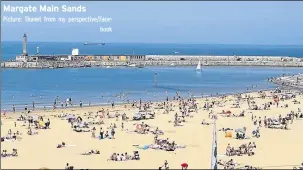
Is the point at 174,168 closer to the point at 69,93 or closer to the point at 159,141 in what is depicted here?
the point at 159,141

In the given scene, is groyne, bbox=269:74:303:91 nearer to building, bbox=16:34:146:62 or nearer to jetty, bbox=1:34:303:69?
jetty, bbox=1:34:303:69

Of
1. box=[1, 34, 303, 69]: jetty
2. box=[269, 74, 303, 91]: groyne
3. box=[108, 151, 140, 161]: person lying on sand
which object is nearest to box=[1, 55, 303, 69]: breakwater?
box=[1, 34, 303, 69]: jetty

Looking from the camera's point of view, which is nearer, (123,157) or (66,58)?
(123,157)

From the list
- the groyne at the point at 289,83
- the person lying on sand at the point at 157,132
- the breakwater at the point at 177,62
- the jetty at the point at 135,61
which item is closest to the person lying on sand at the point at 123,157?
the person lying on sand at the point at 157,132

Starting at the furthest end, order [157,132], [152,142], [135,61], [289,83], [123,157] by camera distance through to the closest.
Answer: [135,61], [289,83], [157,132], [152,142], [123,157]

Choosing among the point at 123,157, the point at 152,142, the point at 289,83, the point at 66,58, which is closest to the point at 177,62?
the point at 66,58

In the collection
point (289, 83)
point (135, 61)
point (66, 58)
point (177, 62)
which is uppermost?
point (66, 58)

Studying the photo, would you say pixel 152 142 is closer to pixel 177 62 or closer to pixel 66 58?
pixel 66 58

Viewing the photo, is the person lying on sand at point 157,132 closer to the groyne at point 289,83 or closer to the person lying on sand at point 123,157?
the person lying on sand at point 123,157

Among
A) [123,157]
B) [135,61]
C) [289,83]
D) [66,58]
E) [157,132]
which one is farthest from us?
[135,61]

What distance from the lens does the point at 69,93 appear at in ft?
177

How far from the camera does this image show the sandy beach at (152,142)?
2064cm

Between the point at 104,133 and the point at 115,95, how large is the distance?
24551mm

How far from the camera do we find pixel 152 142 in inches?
988
